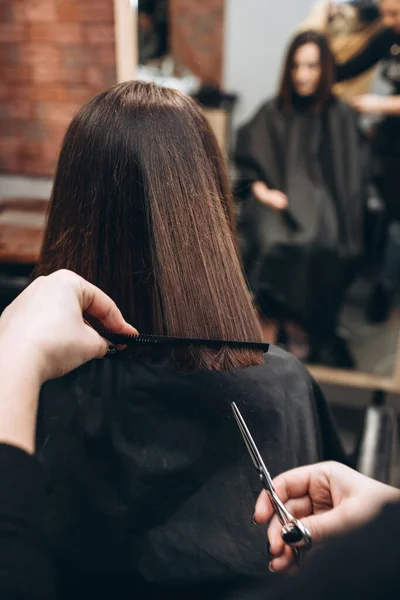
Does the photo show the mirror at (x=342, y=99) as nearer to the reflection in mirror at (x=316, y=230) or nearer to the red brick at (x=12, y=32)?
the reflection in mirror at (x=316, y=230)

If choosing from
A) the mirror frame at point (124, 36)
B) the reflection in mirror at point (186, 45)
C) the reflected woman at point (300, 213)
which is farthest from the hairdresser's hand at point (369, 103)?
the mirror frame at point (124, 36)

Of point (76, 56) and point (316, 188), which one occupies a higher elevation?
point (76, 56)

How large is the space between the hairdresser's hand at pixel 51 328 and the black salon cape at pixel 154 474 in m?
0.13

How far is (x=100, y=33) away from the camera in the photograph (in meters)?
1.00

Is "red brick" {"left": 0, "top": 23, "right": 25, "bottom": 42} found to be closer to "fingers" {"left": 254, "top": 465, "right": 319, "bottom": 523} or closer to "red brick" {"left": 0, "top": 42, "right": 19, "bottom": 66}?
"red brick" {"left": 0, "top": 42, "right": 19, "bottom": 66}

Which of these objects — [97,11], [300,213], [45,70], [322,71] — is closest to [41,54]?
[45,70]

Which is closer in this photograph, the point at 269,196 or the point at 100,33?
the point at 100,33

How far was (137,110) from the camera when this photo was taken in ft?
2.38

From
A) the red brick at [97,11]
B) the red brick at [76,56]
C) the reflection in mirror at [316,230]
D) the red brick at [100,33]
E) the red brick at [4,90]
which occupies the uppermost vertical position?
the red brick at [97,11]

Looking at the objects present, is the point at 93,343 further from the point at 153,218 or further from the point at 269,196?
the point at 269,196

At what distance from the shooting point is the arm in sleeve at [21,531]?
427mm

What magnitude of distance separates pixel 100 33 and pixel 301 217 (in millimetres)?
1146

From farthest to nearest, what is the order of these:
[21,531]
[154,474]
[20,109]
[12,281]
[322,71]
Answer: [322,71]
[20,109]
[12,281]
[154,474]
[21,531]

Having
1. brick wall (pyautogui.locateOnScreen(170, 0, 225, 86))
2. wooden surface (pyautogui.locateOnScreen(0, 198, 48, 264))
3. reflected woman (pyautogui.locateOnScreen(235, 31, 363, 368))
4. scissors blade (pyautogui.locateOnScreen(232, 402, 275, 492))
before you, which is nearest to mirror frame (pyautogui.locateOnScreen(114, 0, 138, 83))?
wooden surface (pyautogui.locateOnScreen(0, 198, 48, 264))
